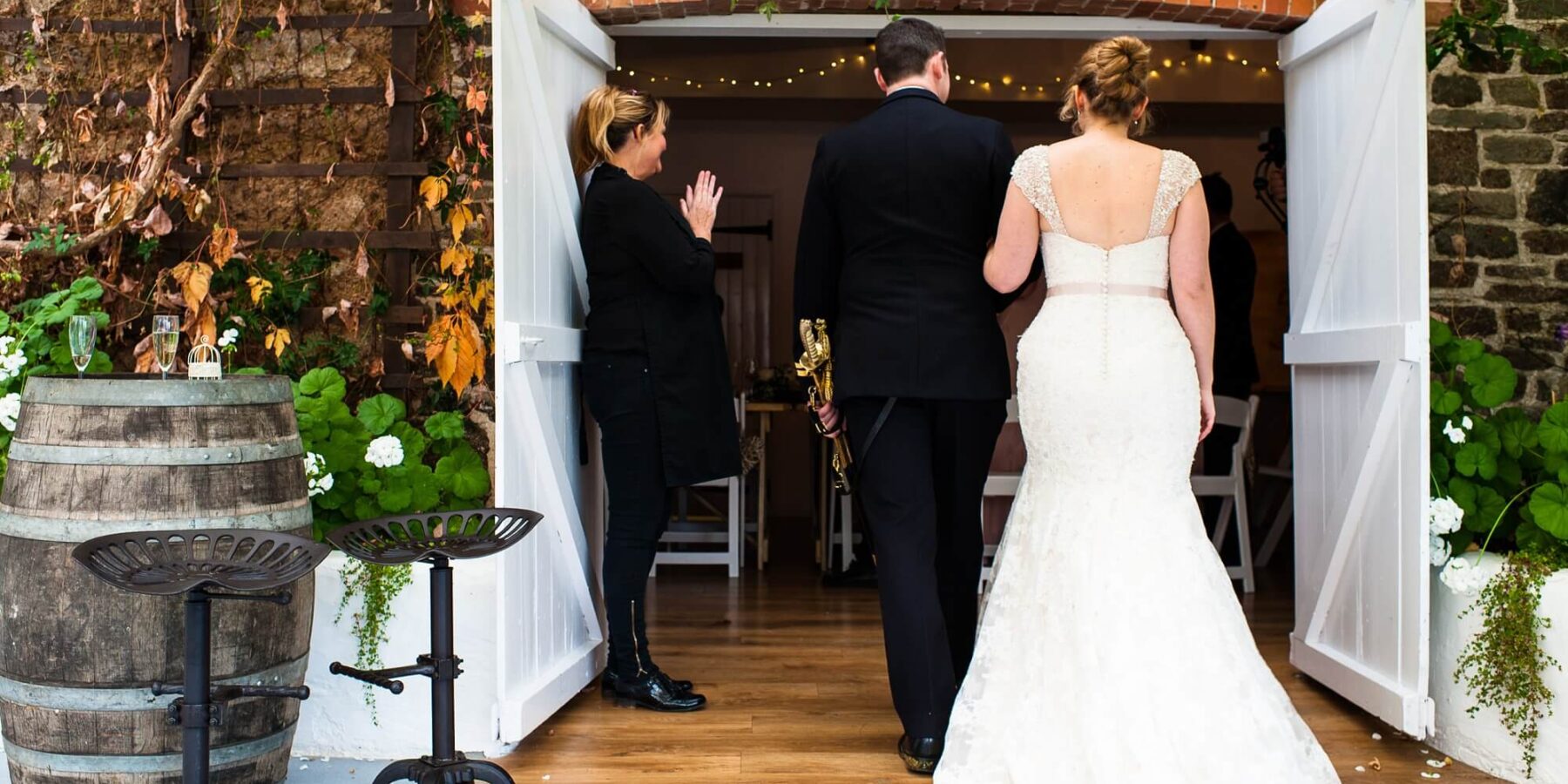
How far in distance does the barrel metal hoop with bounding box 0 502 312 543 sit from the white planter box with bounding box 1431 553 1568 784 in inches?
104

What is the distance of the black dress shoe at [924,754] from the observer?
2939 millimetres

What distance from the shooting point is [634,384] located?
3.47 m

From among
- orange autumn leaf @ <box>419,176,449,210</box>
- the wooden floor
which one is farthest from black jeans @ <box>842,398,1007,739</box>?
orange autumn leaf @ <box>419,176,449,210</box>

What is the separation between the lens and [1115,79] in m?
2.71

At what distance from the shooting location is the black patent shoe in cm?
351

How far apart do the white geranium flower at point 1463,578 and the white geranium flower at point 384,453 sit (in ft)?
8.47

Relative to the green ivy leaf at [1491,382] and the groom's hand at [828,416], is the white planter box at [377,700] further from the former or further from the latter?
the green ivy leaf at [1491,382]

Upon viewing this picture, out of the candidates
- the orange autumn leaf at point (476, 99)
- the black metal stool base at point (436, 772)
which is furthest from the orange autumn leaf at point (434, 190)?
the black metal stool base at point (436, 772)

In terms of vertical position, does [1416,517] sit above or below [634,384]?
below

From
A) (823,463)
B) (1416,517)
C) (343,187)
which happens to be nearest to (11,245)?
(343,187)

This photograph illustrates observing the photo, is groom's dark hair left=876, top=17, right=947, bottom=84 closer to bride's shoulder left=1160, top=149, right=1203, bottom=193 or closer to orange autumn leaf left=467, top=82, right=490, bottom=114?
bride's shoulder left=1160, top=149, right=1203, bottom=193

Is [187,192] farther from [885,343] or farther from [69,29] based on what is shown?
[885,343]

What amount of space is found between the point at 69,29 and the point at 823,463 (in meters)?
3.34

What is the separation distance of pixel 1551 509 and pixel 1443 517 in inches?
8.8
